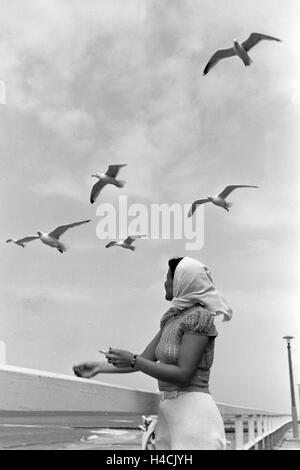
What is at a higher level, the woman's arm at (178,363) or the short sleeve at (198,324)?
the short sleeve at (198,324)

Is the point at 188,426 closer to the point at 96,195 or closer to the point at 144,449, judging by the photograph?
the point at 144,449

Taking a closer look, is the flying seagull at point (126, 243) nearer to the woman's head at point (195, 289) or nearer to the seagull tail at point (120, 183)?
the seagull tail at point (120, 183)

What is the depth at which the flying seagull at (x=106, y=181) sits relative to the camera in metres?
14.8

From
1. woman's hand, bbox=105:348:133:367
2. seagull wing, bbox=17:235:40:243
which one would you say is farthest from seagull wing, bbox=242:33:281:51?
woman's hand, bbox=105:348:133:367

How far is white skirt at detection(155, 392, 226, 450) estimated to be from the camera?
144 centimetres

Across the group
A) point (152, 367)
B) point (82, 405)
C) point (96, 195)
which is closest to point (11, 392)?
point (82, 405)

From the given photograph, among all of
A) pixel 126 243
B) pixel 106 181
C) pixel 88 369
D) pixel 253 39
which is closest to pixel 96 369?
pixel 88 369

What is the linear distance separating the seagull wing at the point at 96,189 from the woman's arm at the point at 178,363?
43.8ft

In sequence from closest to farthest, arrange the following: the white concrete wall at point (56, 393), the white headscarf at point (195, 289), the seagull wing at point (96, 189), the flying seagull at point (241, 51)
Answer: the white concrete wall at point (56, 393) → the white headscarf at point (195, 289) → the flying seagull at point (241, 51) → the seagull wing at point (96, 189)

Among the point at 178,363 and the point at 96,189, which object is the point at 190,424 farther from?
the point at 96,189

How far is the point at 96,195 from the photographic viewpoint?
48.8ft

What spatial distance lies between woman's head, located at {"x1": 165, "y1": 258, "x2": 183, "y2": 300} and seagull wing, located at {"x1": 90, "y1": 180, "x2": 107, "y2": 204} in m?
13.1

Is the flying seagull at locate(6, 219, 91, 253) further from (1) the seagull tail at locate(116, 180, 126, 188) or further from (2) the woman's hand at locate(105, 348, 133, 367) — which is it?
(2) the woman's hand at locate(105, 348, 133, 367)

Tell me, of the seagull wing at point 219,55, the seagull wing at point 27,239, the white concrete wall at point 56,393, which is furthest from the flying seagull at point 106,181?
the white concrete wall at point 56,393
